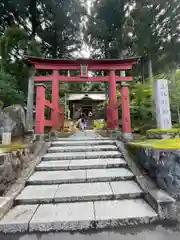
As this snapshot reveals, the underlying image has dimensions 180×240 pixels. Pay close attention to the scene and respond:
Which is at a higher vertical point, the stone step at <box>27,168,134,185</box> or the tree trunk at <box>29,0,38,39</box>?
the tree trunk at <box>29,0,38,39</box>

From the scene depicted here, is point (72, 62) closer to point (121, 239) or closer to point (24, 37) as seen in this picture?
point (24, 37)

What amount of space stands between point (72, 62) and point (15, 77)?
5.07m

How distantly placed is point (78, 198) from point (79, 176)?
0.54 m

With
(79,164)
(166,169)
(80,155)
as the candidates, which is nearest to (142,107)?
(80,155)

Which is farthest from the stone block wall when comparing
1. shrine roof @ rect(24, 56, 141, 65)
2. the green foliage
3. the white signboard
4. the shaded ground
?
the green foliage

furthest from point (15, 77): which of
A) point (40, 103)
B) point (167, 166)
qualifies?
point (167, 166)

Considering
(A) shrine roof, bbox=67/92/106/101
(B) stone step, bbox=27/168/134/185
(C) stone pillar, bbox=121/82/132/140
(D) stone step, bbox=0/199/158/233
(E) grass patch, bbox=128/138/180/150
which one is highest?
(A) shrine roof, bbox=67/92/106/101

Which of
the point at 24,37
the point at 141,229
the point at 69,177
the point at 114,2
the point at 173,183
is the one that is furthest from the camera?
the point at 114,2

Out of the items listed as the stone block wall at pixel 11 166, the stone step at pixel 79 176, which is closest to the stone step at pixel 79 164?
the stone step at pixel 79 176

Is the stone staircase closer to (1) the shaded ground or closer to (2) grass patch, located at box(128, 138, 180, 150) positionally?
(1) the shaded ground

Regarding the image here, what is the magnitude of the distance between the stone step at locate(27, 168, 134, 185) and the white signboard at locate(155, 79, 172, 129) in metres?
2.08

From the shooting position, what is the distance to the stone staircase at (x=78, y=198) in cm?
163

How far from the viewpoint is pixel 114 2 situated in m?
10.3

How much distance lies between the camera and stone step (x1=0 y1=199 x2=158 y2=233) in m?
1.60
